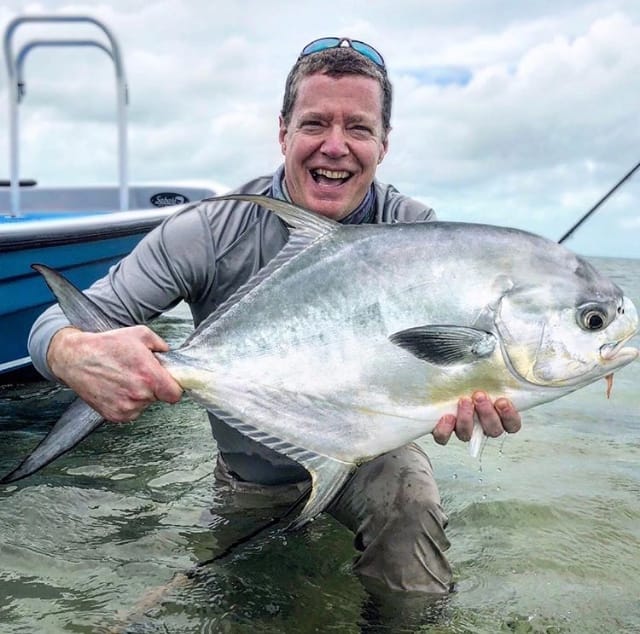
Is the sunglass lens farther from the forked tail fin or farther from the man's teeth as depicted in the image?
the forked tail fin

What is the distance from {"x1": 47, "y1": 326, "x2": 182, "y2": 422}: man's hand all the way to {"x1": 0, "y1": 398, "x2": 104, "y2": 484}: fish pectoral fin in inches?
1.5

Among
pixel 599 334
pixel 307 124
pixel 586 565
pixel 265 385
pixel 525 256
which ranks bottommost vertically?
pixel 586 565

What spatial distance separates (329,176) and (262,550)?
54.1 inches

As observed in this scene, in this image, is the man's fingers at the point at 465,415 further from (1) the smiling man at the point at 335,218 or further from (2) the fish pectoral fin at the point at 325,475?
(1) the smiling man at the point at 335,218

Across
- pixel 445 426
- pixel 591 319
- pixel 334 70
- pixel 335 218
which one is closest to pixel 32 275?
pixel 335 218

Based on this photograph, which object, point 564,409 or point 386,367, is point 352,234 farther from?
point 564,409

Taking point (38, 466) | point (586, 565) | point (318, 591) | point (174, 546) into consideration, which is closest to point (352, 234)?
point (38, 466)

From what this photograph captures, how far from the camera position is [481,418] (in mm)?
2049

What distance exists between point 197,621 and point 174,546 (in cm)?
61

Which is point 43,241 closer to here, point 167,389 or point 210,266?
point 210,266

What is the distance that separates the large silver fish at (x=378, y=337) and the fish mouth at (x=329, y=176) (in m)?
0.48

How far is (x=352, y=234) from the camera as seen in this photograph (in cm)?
214

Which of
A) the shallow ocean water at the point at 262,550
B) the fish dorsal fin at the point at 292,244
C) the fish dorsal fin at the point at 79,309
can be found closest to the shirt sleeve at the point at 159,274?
the fish dorsal fin at the point at 79,309

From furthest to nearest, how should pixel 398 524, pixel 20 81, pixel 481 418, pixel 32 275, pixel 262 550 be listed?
pixel 20 81 < pixel 32 275 < pixel 262 550 < pixel 398 524 < pixel 481 418
